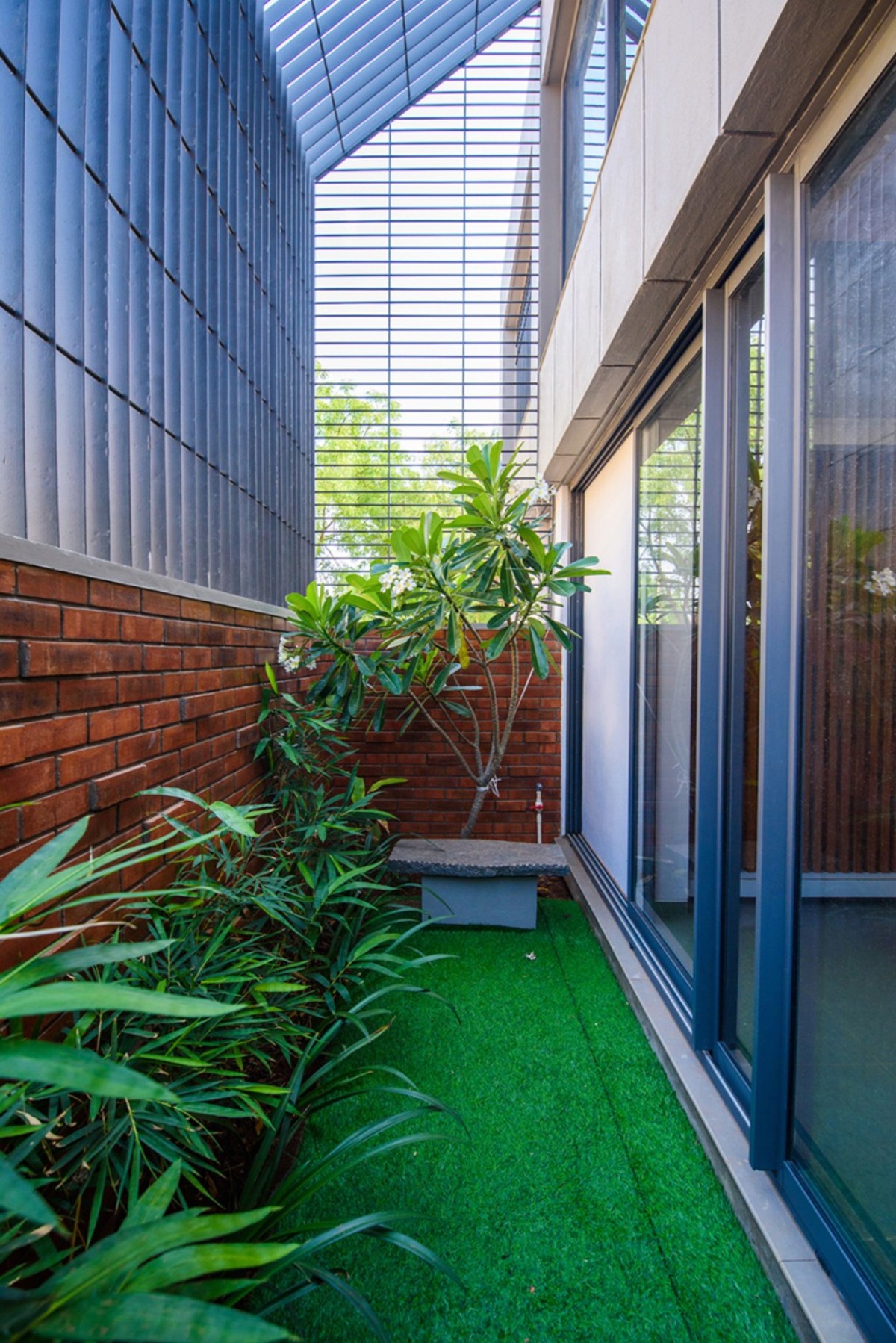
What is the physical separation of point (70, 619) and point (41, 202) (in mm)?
898

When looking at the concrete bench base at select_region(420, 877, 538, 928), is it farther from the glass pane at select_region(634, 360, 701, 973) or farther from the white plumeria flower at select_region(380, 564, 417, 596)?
the white plumeria flower at select_region(380, 564, 417, 596)

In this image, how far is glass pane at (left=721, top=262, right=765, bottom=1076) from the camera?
5.96 ft

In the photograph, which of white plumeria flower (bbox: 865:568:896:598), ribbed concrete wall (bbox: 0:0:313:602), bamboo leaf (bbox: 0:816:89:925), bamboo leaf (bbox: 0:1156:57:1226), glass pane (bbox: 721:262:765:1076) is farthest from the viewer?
glass pane (bbox: 721:262:765:1076)

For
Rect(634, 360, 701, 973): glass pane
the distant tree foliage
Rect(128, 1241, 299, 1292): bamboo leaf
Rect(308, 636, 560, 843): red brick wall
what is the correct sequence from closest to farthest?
1. Rect(128, 1241, 299, 1292): bamboo leaf
2. Rect(634, 360, 701, 973): glass pane
3. Rect(308, 636, 560, 843): red brick wall
4. the distant tree foliage

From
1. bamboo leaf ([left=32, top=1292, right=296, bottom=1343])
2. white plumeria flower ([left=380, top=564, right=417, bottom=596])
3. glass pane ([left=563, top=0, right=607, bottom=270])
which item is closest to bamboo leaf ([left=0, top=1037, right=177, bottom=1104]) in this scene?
bamboo leaf ([left=32, top=1292, right=296, bottom=1343])

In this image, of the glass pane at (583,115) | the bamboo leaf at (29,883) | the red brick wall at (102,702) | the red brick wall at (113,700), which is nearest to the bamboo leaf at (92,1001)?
the bamboo leaf at (29,883)

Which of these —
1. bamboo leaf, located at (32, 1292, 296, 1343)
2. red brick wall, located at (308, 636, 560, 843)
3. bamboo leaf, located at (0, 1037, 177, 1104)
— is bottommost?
red brick wall, located at (308, 636, 560, 843)

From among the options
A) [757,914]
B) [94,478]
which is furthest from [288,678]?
[757,914]

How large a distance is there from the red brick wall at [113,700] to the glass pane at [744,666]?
1.59 meters

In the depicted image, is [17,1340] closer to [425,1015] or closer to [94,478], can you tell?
[94,478]

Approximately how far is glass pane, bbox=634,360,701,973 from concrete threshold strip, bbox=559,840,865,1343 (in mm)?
221

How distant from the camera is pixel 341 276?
200 inches

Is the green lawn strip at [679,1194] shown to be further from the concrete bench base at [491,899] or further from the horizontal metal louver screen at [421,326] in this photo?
the horizontal metal louver screen at [421,326]

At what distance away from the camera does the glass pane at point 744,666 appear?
5.96ft
